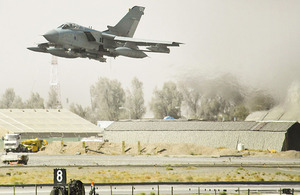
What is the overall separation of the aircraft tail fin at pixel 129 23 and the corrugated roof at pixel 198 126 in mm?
23910

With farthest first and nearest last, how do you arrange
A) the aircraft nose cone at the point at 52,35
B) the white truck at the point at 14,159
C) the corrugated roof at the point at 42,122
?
the corrugated roof at the point at 42,122 → the white truck at the point at 14,159 → the aircraft nose cone at the point at 52,35

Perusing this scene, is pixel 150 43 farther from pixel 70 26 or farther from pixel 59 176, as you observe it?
pixel 59 176

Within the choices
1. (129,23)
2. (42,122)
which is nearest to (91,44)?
→ (129,23)

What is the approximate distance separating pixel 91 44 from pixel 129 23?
1057 cm

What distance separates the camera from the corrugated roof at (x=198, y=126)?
85.2 m

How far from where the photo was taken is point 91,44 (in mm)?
64688

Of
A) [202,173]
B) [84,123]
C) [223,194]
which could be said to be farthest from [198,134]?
[84,123]

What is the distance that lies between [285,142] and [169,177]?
37.1 meters

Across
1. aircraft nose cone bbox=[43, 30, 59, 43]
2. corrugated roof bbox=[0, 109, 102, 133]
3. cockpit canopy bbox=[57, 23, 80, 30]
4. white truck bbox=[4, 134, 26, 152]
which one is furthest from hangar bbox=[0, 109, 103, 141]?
aircraft nose cone bbox=[43, 30, 59, 43]

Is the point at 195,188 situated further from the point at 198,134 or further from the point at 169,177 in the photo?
the point at 198,134

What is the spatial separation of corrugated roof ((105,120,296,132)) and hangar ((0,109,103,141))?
3328 cm

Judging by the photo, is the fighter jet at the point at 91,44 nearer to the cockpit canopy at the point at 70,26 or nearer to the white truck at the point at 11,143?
the cockpit canopy at the point at 70,26

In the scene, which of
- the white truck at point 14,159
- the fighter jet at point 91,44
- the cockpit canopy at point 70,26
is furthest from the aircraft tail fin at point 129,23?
the white truck at point 14,159

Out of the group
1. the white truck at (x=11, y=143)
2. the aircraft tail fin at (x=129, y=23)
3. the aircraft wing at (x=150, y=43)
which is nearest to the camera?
the aircraft wing at (x=150, y=43)
